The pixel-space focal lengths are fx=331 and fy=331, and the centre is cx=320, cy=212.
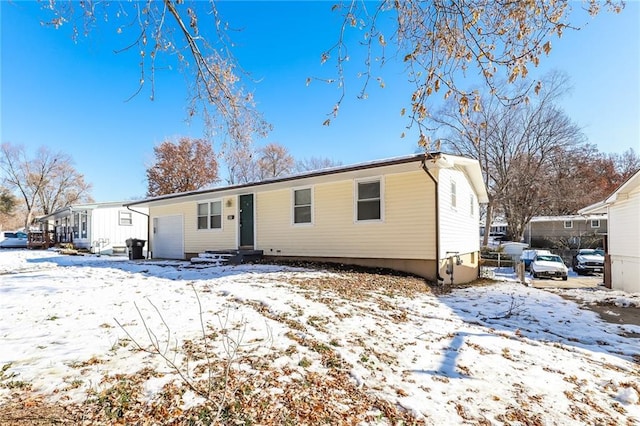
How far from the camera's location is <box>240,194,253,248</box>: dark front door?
40.9ft

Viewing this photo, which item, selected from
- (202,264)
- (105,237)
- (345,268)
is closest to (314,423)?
(345,268)

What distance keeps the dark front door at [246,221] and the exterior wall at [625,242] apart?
41.6 feet

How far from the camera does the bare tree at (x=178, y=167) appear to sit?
30312mm

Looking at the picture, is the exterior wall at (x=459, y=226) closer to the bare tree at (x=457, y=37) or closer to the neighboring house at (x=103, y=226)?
the bare tree at (x=457, y=37)

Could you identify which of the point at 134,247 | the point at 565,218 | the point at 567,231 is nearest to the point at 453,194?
the point at 134,247

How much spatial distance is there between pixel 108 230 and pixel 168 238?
29.2 feet

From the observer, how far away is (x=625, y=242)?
37.9ft

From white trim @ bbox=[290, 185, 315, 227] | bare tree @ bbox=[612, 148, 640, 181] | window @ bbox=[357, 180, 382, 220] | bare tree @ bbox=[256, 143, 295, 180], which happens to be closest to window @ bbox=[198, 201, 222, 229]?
white trim @ bbox=[290, 185, 315, 227]

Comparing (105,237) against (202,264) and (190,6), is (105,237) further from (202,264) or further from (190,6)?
(190,6)

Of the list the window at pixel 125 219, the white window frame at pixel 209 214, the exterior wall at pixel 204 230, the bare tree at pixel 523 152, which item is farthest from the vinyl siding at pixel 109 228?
the bare tree at pixel 523 152

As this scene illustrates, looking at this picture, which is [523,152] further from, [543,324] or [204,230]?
[543,324]

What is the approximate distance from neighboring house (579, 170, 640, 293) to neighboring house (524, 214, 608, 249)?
16.7 meters

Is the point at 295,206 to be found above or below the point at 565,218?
above

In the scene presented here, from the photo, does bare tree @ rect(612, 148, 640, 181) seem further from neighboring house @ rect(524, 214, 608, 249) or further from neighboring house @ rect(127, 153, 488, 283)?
neighboring house @ rect(127, 153, 488, 283)
